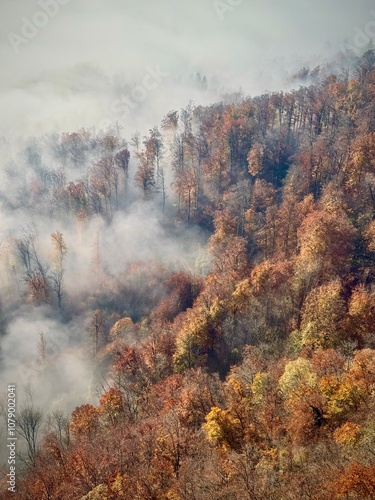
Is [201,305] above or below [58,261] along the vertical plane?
below

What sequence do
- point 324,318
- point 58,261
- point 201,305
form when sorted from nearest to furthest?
point 324,318
point 201,305
point 58,261

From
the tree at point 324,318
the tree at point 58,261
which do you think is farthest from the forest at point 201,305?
the tree at point 58,261

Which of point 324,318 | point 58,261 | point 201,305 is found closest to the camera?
point 324,318

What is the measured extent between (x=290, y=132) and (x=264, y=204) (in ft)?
124

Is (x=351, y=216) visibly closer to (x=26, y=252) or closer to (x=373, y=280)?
(x=373, y=280)

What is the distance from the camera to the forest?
111ft

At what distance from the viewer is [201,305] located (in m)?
71.6

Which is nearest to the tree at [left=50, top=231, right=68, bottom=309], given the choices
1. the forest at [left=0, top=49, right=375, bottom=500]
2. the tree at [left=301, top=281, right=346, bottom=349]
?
the forest at [left=0, top=49, right=375, bottom=500]

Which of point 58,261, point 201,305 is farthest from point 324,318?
point 58,261

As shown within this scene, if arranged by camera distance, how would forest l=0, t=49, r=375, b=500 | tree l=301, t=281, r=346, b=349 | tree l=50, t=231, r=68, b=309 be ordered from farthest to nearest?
tree l=50, t=231, r=68, b=309
tree l=301, t=281, r=346, b=349
forest l=0, t=49, r=375, b=500

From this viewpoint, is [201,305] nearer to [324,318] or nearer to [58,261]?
[324,318]

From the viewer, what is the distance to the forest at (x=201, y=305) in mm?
33844

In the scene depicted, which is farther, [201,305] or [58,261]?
[58,261]

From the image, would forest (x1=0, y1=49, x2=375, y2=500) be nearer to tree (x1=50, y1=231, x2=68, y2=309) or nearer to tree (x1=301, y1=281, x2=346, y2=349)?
tree (x1=301, y1=281, x2=346, y2=349)
